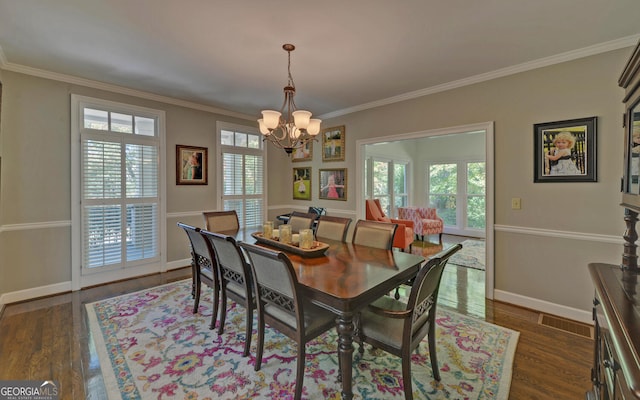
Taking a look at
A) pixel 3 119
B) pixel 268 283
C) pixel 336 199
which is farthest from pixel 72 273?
pixel 336 199

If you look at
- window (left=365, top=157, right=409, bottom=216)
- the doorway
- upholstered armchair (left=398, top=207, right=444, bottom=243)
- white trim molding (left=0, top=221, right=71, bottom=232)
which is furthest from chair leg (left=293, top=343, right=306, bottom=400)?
window (left=365, top=157, right=409, bottom=216)

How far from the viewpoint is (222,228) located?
3486 mm

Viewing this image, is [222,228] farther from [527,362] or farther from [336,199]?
[527,362]

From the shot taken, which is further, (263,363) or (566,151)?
(566,151)

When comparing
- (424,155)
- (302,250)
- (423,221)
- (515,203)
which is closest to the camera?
(302,250)

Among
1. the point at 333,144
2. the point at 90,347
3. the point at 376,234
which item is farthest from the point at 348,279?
the point at 333,144

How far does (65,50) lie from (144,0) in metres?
1.48

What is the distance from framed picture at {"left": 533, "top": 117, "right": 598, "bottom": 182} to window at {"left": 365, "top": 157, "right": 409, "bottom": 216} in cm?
387

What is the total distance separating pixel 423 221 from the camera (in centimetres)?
599

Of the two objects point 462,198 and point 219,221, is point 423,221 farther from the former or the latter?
point 219,221

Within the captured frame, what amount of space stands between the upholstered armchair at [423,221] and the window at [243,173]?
10.8 ft

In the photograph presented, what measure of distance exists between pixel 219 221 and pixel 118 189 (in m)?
1.58

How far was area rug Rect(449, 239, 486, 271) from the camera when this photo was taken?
4473mm

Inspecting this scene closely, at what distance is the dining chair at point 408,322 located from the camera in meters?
1.50
